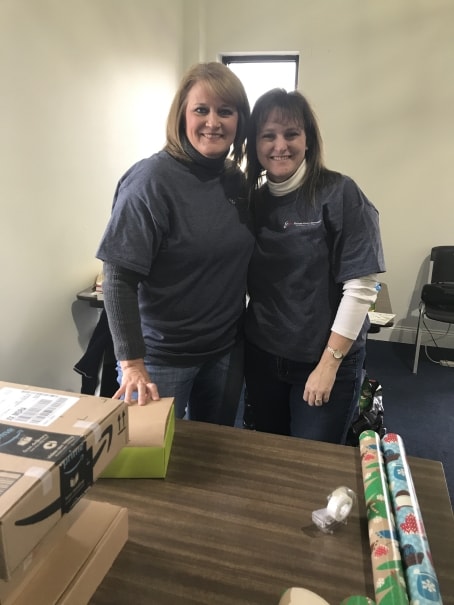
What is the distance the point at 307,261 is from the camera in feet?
3.82

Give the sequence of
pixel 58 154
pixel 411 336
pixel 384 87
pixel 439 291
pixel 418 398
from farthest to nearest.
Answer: pixel 411 336, pixel 384 87, pixel 439 291, pixel 418 398, pixel 58 154

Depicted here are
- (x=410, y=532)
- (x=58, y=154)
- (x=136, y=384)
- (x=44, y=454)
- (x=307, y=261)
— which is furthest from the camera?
(x=58, y=154)

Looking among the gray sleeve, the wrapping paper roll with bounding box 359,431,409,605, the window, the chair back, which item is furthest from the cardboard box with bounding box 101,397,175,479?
the window

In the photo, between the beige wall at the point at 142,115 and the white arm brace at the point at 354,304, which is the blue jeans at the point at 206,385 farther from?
the beige wall at the point at 142,115

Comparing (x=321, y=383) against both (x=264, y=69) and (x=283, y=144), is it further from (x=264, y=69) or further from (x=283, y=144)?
(x=264, y=69)

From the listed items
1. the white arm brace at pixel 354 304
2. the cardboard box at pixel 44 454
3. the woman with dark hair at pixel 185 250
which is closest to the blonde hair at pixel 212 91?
the woman with dark hair at pixel 185 250

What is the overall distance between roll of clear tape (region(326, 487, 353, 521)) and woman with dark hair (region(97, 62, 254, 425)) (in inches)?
18.4

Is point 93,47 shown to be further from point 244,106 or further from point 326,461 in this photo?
point 326,461

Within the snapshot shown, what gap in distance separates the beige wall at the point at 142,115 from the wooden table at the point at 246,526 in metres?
1.24

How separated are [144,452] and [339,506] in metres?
0.36

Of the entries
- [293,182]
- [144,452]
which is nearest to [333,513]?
[144,452]

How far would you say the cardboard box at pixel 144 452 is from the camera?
0.84 meters

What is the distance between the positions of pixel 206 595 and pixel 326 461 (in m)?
0.39

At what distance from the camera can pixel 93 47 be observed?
217 centimetres
